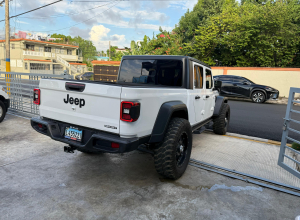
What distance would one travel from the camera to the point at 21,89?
24.8ft

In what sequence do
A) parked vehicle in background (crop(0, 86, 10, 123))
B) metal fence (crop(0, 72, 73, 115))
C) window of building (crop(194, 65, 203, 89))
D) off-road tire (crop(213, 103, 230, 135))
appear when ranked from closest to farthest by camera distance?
1. window of building (crop(194, 65, 203, 89))
2. off-road tire (crop(213, 103, 230, 135))
3. parked vehicle in background (crop(0, 86, 10, 123))
4. metal fence (crop(0, 72, 73, 115))

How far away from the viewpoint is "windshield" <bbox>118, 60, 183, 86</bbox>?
4.13 metres

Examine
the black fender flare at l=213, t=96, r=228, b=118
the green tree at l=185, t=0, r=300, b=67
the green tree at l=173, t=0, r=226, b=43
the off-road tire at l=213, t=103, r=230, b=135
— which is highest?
the green tree at l=173, t=0, r=226, b=43

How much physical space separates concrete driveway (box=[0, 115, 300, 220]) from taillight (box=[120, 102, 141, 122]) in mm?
1083

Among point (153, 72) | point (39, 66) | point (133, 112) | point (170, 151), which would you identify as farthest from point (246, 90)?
point (39, 66)

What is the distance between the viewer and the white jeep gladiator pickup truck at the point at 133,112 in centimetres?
279

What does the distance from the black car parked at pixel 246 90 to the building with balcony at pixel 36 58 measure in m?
33.0

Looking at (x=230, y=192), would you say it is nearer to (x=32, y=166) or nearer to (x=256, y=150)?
(x=256, y=150)

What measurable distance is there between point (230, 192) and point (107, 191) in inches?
67.9

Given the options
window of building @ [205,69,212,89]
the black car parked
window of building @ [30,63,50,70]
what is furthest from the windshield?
window of building @ [30,63,50,70]

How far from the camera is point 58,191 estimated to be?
314 centimetres

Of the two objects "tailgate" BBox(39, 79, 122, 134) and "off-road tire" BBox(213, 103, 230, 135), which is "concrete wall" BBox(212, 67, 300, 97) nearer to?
"off-road tire" BBox(213, 103, 230, 135)

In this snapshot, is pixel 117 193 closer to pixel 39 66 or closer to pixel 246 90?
pixel 246 90

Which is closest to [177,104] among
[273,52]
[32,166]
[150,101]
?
[150,101]
